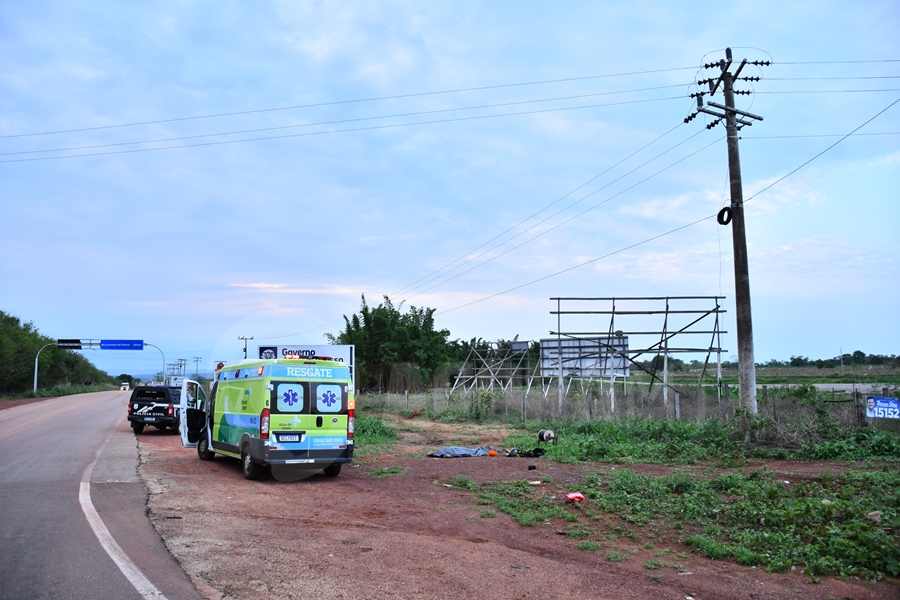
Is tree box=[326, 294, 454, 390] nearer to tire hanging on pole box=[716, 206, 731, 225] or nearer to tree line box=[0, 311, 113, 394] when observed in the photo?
tire hanging on pole box=[716, 206, 731, 225]

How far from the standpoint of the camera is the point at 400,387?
4797cm

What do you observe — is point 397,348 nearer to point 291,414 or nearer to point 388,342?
point 388,342

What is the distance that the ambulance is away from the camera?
12.4 m

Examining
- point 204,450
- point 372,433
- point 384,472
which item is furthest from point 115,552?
point 372,433

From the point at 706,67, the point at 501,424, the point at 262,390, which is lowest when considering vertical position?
the point at 501,424

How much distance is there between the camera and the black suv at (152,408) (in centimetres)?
2320

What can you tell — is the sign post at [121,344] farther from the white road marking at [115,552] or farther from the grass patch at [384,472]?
the white road marking at [115,552]

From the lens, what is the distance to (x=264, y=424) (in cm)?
1229

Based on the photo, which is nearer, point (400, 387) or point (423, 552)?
point (423, 552)

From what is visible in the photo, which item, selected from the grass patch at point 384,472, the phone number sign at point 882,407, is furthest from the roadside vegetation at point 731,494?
the grass patch at point 384,472

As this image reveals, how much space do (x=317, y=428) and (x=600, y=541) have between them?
667 cm

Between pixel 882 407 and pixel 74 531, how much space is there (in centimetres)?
1699

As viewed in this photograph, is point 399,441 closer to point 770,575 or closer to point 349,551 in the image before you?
point 349,551

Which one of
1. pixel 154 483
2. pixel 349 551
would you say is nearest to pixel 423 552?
pixel 349 551
